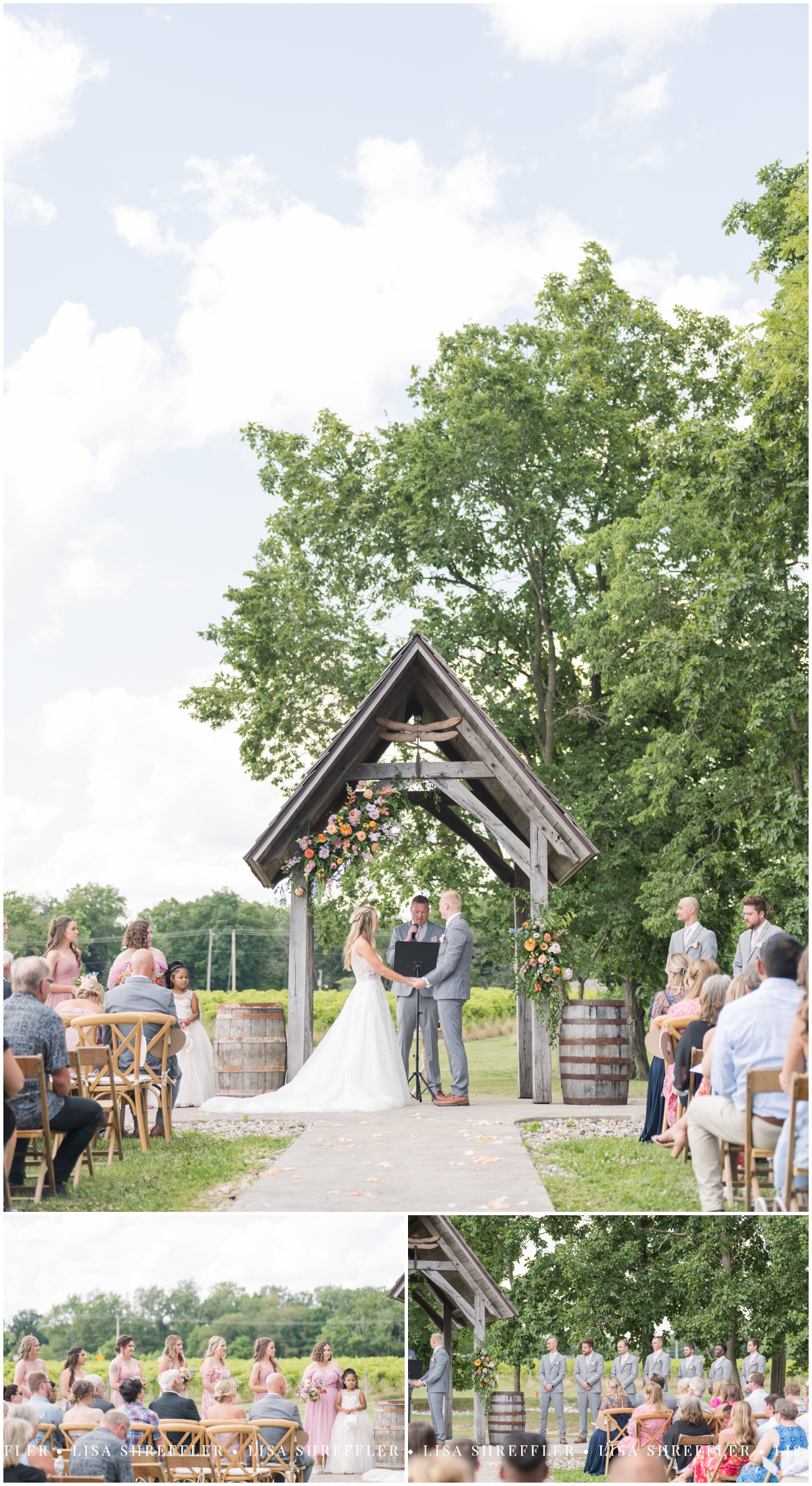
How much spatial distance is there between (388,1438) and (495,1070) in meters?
17.2

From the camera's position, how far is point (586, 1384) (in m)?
14.8

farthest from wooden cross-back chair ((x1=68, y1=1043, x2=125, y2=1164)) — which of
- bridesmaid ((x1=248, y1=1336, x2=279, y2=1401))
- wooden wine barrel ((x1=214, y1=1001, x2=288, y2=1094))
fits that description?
wooden wine barrel ((x1=214, y1=1001, x2=288, y2=1094))

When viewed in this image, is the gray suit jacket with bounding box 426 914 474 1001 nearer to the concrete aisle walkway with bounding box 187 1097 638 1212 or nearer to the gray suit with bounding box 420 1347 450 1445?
Answer: the concrete aisle walkway with bounding box 187 1097 638 1212

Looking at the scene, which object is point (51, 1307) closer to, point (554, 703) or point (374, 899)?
point (374, 899)

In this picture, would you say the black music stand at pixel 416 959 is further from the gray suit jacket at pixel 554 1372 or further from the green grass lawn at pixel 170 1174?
the gray suit jacket at pixel 554 1372

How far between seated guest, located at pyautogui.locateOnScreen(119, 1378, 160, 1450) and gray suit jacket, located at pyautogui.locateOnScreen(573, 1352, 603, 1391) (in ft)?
29.6

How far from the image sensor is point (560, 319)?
24.5m

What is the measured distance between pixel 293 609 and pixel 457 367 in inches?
213

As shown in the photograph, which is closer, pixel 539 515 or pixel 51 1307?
pixel 51 1307

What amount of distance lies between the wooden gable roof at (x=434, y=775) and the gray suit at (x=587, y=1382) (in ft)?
20.4

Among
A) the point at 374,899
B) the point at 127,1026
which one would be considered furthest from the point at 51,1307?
the point at 374,899

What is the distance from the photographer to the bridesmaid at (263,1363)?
27.7ft

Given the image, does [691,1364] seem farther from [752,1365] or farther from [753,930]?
[753,930]

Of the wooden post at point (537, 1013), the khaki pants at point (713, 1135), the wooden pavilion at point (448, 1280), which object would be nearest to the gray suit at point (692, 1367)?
the wooden pavilion at point (448, 1280)
